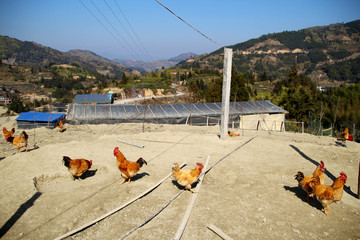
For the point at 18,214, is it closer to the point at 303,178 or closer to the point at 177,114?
the point at 303,178

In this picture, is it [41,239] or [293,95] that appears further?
[293,95]

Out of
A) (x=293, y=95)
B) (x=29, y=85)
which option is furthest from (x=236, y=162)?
(x=29, y=85)

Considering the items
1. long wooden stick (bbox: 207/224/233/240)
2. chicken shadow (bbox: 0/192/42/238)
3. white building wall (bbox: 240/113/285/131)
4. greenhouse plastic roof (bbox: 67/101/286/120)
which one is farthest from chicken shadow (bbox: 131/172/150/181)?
white building wall (bbox: 240/113/285/131)

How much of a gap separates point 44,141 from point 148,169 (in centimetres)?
648

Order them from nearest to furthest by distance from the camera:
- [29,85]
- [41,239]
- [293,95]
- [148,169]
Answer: [41,239] < [148,169] < [293,95] < [29,85]

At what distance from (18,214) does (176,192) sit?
12.6 ft

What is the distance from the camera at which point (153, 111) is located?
18359 mm

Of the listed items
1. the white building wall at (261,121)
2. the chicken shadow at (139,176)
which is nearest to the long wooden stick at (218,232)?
the chicken shadow at (139,176)

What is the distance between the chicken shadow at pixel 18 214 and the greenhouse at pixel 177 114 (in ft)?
34.5

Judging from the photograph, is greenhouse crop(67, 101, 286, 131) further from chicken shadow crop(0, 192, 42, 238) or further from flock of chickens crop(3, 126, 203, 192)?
chicken shadow crop(0, 192, 42, 238)

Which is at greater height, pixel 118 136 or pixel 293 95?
pixel 293 95

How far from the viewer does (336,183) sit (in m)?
5.16

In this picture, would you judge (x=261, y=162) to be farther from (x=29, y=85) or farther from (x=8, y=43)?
(x=8, y=43)

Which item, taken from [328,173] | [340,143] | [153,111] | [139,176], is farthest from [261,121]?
[139,176]
